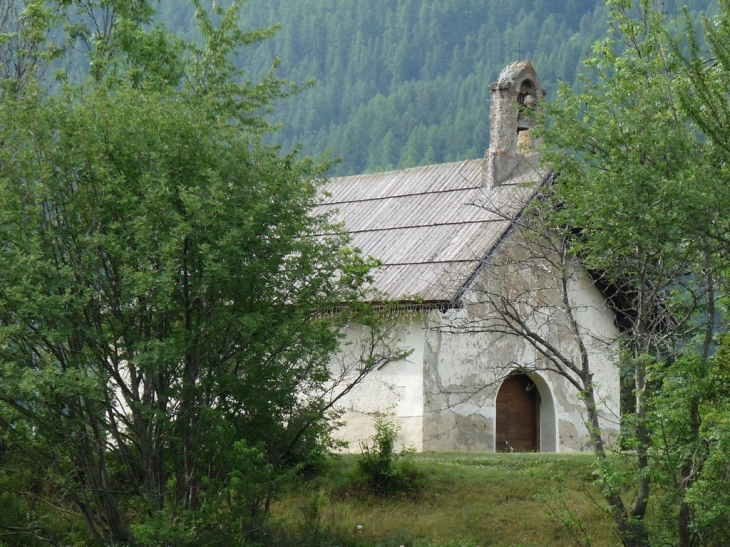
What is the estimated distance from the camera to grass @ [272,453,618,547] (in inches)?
483

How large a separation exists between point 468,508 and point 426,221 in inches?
302

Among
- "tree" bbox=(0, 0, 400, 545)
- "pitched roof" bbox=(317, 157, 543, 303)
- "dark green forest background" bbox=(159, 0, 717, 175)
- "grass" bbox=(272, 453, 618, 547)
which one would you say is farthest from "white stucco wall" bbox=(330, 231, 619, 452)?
"dark green forest background" bbox=(159, 0, 717, 175)

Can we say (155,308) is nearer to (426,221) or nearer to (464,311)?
(464,311)

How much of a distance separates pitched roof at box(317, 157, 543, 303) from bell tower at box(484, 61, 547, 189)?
0.32 metres

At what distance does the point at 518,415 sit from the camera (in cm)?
1972

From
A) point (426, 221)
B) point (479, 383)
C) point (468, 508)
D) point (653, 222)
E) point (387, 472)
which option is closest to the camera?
point (653, 222)

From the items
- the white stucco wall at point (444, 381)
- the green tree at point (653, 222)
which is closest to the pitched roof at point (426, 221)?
the white stucco wall at point (444, 381)

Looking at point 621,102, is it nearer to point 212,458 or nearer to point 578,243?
point 578,243

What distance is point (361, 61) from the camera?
108062mm

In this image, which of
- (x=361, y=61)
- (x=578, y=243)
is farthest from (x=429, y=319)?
(x=361, y=61)

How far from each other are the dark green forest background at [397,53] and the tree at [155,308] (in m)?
67.0

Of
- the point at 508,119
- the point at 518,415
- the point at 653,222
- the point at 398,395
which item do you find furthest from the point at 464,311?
the point at 653,222

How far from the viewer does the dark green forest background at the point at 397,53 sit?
8525 centimetres

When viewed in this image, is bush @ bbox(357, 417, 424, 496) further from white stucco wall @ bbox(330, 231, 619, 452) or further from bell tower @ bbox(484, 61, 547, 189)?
bell tower @ bbox(484, 61, 547, 189)
